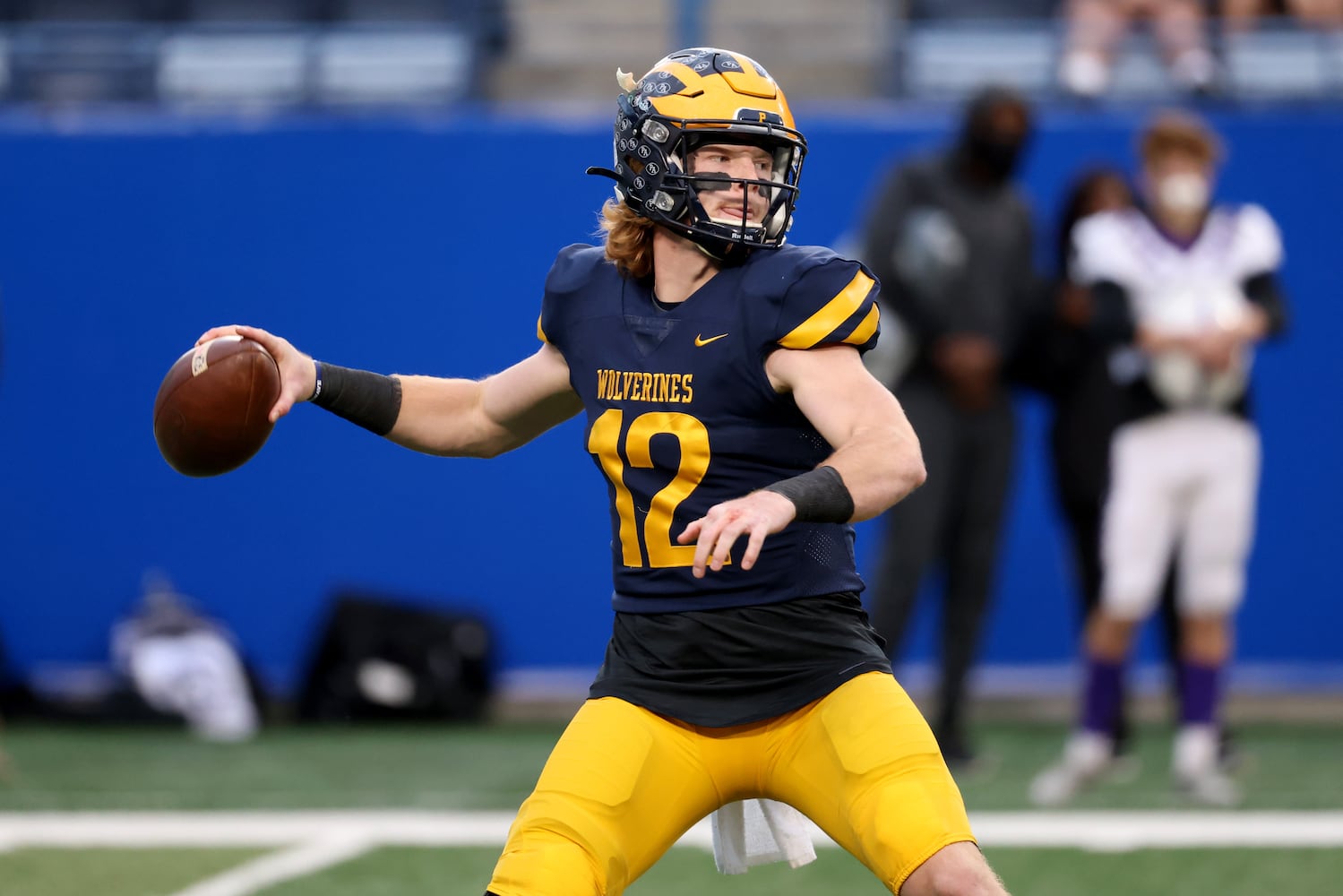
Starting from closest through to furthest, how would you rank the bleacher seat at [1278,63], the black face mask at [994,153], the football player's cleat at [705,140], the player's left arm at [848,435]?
the player's left arm at [848,435]
the football player's cleat at [705,140]
the black face mask at [994,153]
the bleacher seat at [1278,63]

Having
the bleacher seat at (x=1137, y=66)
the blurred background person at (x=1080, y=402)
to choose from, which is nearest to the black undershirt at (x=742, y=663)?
the blurred background person at (x=1080, y=402)

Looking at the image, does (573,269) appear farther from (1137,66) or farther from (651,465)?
(1137,66)

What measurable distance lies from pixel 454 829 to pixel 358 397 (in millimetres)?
2468

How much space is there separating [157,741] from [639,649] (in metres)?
4.66

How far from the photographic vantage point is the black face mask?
606cm

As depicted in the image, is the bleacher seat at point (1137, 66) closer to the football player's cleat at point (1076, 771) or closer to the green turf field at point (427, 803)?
the green turf field at point (427, 803)

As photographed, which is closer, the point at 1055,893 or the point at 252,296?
the point at 1055,893

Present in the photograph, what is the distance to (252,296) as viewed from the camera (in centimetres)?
775

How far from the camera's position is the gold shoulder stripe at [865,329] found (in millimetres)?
2854

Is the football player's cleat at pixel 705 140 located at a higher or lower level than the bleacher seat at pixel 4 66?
lower

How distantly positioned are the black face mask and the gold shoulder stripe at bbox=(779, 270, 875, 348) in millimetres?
3351

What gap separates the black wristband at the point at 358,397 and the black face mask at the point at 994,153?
10.9 ft

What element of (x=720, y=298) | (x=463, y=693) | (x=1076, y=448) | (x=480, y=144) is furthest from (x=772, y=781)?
(x=480, y=144)

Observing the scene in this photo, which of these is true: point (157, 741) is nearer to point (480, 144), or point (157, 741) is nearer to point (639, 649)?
point (480, 144)
